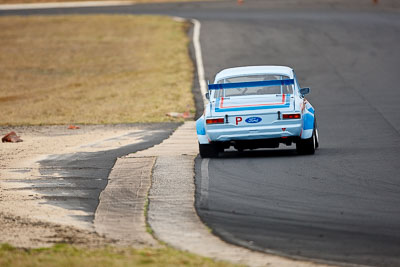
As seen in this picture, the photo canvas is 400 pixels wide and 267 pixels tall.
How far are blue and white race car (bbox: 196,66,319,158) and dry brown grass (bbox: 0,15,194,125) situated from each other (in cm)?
850

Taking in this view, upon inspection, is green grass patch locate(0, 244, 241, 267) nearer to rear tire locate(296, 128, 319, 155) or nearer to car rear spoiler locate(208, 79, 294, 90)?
rear tire locate(296, 128, 319, 155)

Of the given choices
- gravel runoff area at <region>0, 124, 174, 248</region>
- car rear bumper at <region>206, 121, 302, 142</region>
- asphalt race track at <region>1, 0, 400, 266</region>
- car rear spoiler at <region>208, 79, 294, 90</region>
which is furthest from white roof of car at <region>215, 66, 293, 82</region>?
gravel runoff area at <region>0, 124, 174, 248</region>

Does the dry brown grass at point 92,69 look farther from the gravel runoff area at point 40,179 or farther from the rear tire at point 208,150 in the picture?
the rear tire at point 208,150

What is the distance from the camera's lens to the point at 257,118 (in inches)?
554

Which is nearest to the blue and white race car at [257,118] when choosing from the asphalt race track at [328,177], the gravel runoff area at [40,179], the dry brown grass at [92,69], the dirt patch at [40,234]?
the asphalt race track at [328,177]

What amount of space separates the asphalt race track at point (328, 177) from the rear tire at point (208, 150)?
0.50 ft

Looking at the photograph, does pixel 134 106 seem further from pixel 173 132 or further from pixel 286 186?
pixel 286 186

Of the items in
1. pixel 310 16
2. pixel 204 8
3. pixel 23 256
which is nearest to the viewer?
pixel 23 256

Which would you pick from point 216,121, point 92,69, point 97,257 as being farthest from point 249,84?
point 92,69

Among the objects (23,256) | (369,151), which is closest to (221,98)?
(369,151)

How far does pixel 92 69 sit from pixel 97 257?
2808 centimetres

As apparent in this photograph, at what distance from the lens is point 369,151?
14.9 metres

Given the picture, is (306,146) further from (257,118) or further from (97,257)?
(97,257)

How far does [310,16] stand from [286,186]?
3588cm
